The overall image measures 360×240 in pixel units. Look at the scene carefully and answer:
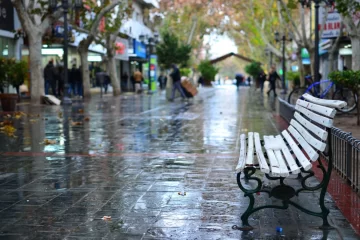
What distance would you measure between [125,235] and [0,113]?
51.5ft

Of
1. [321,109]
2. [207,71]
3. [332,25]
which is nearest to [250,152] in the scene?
[321,109]

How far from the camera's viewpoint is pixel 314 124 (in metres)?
6.61

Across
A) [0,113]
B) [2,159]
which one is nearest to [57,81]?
[0,113]

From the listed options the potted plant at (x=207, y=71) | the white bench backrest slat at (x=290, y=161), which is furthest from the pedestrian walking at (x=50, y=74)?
the potted plant at (x=207, y=71)

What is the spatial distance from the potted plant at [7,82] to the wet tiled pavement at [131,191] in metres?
8.05

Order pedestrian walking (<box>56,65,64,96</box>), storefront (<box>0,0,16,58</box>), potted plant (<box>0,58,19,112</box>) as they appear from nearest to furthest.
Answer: potted plant (<box>0,58,19,112</box>) < storefront (<box>0,0,16,58</box>) < pedestrian walking (<box>56,65,64,96</box>)

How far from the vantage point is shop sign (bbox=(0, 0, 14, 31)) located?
96.2ft

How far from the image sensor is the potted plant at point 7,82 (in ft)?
70.7

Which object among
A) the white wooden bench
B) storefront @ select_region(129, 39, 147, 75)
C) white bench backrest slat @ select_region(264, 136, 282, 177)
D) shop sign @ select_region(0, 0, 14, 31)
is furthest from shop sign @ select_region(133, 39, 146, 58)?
white bench backrest slat @ select_region(264, 136, 282, 177)

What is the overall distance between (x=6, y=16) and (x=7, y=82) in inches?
345

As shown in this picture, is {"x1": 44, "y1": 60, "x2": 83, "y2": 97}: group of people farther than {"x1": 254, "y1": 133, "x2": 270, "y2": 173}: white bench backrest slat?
Yes

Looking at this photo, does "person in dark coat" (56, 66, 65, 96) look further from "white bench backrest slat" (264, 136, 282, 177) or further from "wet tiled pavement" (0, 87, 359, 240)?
"white bench backrest slat" (264, 136, 282, 177)

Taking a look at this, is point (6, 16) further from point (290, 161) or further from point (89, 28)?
point (290, 161)

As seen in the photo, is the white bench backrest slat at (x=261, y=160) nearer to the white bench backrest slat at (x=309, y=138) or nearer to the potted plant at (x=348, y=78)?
the white bench backrest slat at (x=309, y=138)
